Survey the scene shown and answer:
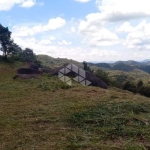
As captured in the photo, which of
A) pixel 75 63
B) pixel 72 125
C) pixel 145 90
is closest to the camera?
pixel 72 125

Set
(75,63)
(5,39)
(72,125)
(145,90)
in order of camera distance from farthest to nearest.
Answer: (75,63)
(5,39)
(145,90)
(72,125)

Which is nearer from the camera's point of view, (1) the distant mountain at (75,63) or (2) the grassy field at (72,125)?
(2) the grassy field at (72,125)

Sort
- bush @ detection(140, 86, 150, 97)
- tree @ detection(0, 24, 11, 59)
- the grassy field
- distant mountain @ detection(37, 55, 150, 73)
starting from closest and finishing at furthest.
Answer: the grassy field < bush @ detection(140, 86, 150, 97) < tree @ detection(0, 24, 11, 59) < distant mountain @ detection(37, 55, 150, 73)

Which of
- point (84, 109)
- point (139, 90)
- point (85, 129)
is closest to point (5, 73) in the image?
point (139, 90)

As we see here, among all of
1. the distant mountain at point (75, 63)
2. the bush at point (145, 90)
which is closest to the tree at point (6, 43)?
the bush at point (145, 90)

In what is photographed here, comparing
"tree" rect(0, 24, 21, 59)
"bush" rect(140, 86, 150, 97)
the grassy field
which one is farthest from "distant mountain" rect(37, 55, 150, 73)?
the grassy field

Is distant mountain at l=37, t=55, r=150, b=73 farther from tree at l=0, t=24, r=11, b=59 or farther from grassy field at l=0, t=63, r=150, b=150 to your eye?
grassy field at l=0, t=63, r=150, b=150

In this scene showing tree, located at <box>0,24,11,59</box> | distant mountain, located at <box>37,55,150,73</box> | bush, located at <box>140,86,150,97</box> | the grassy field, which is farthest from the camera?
distant mountain, located at <box>37,55,150,73</box>

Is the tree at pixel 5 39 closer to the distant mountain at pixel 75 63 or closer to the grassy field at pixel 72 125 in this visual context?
the grassy field at pixel 72 125

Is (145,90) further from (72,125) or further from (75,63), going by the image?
(75,63)

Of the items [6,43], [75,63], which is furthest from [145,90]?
[75,63]

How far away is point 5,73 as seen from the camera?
88.4 feet

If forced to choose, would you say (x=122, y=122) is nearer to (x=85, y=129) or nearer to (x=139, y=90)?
(x=85, y=129)

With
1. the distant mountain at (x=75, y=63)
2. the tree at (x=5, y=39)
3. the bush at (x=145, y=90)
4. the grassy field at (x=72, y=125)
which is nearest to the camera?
the grassy field at (x=72, y=125)
